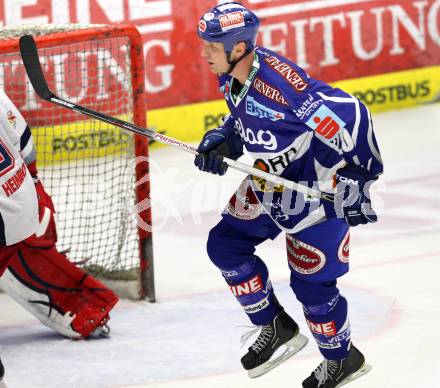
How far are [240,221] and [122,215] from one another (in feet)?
6.29

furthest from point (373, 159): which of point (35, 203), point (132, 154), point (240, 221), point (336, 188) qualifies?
point (132, 154)

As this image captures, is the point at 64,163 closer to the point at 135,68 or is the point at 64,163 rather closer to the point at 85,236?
the point at 85,236

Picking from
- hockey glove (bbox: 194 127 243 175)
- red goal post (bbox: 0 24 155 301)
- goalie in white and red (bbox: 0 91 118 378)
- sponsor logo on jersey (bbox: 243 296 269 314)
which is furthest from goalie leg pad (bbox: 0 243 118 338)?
hockey glove (bbox: 194 127 243 175)

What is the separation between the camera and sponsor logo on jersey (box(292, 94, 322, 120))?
428 cm

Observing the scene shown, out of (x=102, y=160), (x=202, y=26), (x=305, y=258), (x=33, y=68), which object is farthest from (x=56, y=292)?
(x=102, y=160)

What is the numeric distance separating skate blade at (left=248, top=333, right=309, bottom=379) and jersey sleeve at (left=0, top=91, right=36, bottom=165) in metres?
1.25

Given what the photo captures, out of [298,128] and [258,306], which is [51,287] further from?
[298,128]

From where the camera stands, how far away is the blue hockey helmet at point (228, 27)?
172 inches

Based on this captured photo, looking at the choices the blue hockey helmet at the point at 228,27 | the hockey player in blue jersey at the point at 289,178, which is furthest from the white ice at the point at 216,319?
the blue hockey helmet at the point at 228,27

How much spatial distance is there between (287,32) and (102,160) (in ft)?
9.62

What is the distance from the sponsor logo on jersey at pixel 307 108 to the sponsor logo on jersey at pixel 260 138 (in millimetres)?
148

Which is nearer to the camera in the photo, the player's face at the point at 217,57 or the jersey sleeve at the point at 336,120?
the jersey sleeve at the point at 336,120

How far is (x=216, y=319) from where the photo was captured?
19.4 feet

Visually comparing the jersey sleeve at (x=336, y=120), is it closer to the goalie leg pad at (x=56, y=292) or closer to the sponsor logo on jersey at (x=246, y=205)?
the sponsor logo on jersey at (x=246, y=205)
